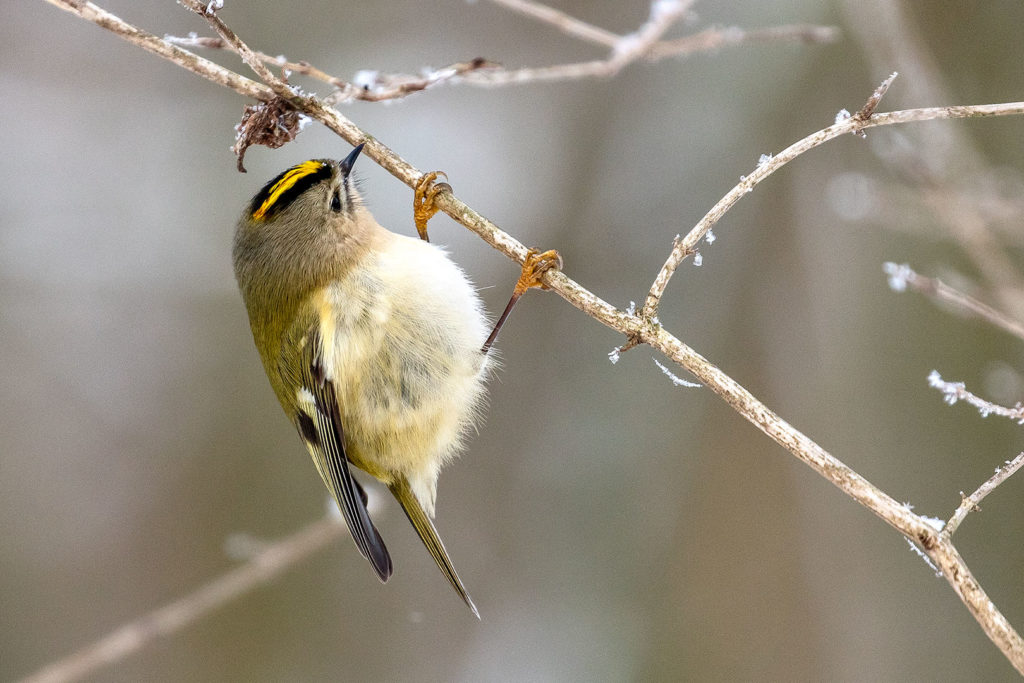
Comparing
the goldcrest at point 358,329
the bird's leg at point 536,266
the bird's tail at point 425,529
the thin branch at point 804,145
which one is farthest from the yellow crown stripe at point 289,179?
the thin branch at point 804,145

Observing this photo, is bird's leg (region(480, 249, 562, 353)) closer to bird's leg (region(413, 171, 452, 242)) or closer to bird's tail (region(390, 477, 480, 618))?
bird's leg (region(413, 171, 452, 242))

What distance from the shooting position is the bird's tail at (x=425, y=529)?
2162 mm

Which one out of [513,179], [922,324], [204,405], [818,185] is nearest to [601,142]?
[513,179]

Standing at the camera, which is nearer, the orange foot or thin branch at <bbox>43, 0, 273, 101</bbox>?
thin branch at <bbox>43, 0, 273, 101</bbox>

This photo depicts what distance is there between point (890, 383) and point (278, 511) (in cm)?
244

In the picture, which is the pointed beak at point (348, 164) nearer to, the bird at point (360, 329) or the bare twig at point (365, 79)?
the bird at point (360, 329)

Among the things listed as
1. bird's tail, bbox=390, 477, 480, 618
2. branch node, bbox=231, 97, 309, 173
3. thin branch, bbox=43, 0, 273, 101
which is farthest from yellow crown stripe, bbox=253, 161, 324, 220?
bird's tail, bbox=390, 477, 480, 618

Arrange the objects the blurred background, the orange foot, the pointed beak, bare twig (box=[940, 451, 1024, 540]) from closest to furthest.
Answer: bare twig (box=[940, 451, 1024, 540]), the orange foot, the pointed beak, the blurred background

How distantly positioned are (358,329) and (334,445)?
302 millimetres

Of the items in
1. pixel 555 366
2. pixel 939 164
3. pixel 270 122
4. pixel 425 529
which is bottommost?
pixel 425 529

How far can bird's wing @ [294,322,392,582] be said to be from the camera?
209cm

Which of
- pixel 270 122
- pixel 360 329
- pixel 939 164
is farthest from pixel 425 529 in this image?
pixel 939 164

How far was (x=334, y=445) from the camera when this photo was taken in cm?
215

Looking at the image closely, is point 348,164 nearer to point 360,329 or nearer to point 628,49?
point 360,329
